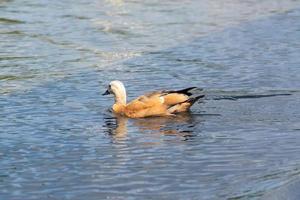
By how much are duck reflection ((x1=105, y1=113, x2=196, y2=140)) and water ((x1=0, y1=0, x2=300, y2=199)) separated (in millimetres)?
27

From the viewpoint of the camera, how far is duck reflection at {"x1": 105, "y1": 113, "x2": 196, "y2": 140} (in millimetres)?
12578

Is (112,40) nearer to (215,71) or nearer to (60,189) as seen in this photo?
(215,71)

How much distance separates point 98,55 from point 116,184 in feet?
31.2

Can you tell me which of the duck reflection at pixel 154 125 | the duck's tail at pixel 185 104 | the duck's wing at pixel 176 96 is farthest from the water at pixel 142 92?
the duck's wing at pixel 176 96

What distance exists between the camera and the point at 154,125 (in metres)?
13.2

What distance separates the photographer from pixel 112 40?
21.2 metres

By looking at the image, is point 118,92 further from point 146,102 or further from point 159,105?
point 159,105

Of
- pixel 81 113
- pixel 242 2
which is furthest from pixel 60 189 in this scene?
pixel 242 2

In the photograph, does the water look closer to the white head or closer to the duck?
the duck

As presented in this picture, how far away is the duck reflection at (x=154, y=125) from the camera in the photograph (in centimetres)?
1258

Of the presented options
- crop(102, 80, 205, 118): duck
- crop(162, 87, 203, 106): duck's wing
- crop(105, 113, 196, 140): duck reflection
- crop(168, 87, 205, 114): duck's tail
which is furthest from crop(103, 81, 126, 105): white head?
crop(168, 87, 205, 114): duck's tail

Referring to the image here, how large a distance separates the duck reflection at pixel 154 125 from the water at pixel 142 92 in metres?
0.03

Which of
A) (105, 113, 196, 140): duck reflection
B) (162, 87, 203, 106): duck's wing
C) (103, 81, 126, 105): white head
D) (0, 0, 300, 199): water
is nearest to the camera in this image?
(0, 0, 300, 199): water

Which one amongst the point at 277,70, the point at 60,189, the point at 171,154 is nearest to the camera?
the point at 60,189
